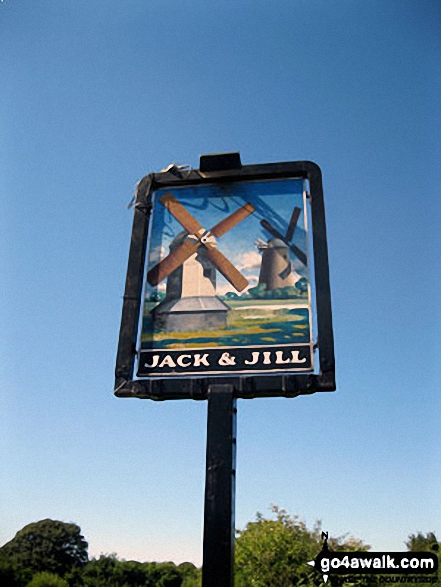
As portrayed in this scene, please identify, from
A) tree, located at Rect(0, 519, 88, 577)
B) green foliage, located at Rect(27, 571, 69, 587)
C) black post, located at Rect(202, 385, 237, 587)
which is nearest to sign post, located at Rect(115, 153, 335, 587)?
black post, located at Rect(202, 385, 237, 587)

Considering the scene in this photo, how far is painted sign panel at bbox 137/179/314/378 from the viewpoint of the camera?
19.3 ft

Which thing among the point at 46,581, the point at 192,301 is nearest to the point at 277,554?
the point at 46,581

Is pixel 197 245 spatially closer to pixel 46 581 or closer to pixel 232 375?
pixel 232 375

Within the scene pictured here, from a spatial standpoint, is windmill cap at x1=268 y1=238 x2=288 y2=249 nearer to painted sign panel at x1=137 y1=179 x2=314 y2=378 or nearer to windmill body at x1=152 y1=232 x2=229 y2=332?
painted sign panel at x1=137 y1=179 x2=314 y2=378

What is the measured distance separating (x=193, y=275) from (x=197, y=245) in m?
0.42

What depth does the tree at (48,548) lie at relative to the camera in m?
30.8

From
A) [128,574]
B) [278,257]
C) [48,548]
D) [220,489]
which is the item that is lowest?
[220,489]

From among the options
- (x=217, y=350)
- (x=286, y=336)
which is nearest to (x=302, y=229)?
(x=286, y=336)

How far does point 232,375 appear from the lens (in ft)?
18.7

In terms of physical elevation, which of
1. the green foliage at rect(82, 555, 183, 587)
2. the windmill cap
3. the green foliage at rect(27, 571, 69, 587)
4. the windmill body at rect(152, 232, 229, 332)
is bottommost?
the green foliage at rect(27, 571, 69, 587)

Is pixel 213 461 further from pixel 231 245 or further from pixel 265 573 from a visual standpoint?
pixel 265 573

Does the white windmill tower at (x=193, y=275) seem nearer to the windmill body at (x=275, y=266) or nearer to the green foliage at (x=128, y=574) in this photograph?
the windmill body at (x=275, y=266)

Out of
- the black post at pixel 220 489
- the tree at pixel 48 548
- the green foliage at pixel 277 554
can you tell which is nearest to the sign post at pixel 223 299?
the black post at pixel 220 489

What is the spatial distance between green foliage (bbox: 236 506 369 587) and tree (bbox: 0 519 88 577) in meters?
11.0
